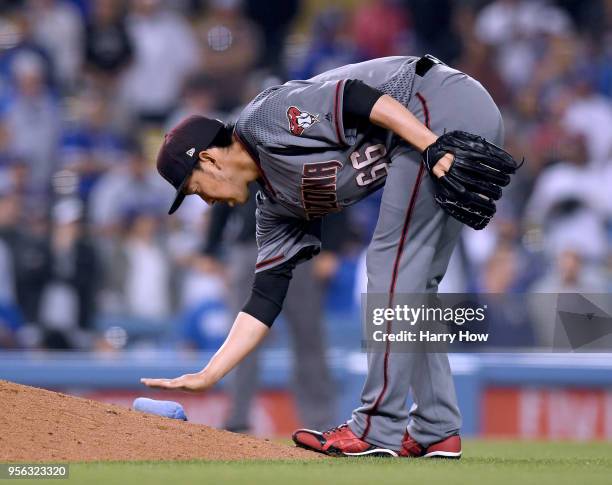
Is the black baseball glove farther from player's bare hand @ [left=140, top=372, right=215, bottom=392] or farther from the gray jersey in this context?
player's bare hand @ [left=140, top=372, right=215, bottom=392]

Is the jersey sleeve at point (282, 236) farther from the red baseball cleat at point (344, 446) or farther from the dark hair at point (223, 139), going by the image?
the red baseball cleat at point (344, 446)

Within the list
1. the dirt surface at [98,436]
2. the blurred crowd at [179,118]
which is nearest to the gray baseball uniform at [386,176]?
the dirt surface at [98,436]

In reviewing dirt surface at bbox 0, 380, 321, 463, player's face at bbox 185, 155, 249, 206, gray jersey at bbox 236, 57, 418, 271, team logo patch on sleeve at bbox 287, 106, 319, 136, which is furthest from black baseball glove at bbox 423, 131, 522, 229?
dirt surface at bbox 0, 380, 321, 463

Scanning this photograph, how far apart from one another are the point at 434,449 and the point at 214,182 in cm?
146

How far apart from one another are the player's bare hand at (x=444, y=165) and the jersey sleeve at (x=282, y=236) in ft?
2.56

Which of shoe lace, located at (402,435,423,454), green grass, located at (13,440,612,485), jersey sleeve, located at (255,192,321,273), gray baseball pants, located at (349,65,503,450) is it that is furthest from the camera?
jersey sleeve, located at (255,192,321,273)

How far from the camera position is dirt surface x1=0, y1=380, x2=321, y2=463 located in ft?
16.0

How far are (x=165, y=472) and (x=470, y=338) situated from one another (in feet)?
6.92

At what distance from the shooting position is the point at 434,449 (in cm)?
523

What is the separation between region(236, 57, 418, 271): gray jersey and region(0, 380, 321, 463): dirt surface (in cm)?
101

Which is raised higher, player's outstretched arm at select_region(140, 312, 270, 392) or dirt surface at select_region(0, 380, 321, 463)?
player's outstretched arm at select_region(140, 312, 270, 392)

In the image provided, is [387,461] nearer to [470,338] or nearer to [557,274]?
[470,338]

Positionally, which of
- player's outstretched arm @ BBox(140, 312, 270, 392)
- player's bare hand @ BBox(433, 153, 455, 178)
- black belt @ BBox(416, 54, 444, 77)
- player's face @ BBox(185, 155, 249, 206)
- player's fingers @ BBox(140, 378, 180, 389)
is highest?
black belt @ BBox(416, 54, 444, 77)

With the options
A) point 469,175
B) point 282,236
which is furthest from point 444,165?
point 282,236
